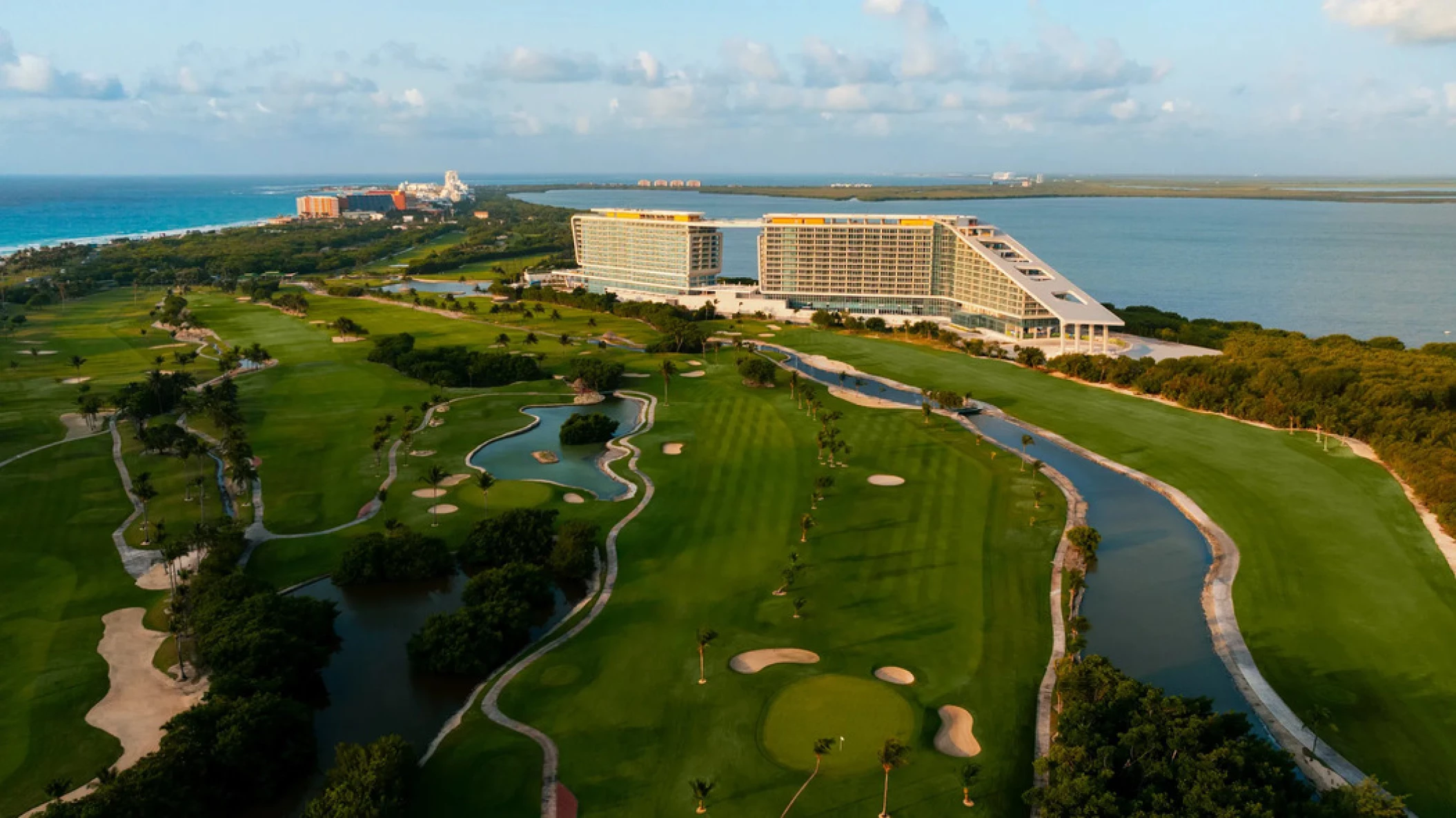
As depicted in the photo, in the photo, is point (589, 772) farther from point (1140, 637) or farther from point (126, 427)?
point (126, 427)

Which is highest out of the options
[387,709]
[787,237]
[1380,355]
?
[787,237]

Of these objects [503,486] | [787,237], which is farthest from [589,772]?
[787,237]

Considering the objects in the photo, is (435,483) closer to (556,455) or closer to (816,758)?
(556,455)

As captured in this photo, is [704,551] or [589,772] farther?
[704,551]

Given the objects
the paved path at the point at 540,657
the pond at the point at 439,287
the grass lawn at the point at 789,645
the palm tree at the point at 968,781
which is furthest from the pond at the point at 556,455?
the pond at the point at 439,287

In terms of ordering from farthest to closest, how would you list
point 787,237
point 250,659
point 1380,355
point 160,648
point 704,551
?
point 787,237 < point 1380,355 < point 704,551 < point 160,648 < point 250,659

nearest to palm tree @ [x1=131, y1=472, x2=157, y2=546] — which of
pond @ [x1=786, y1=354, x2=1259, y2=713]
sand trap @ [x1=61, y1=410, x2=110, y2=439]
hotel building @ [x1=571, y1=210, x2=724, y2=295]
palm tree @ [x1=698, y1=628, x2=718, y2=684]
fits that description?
sand trap @ [x1=61, y1=410, x2=110, y2=439]
